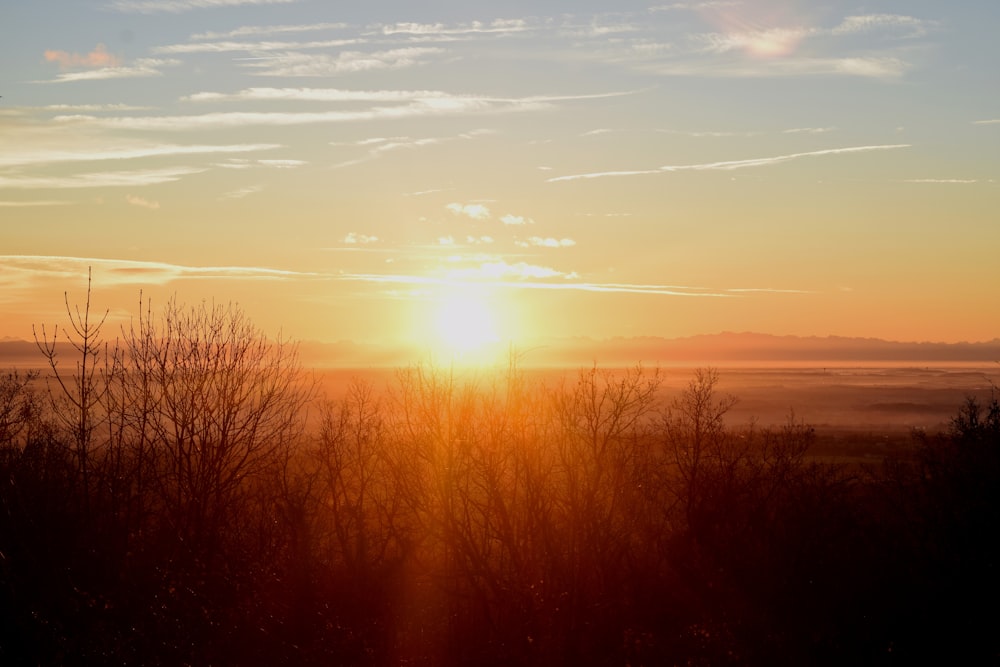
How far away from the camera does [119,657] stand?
16.7 metres

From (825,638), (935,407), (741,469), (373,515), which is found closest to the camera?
(825,638)

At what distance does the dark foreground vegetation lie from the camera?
2358 cm

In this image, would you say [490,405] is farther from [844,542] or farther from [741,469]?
[741,469]

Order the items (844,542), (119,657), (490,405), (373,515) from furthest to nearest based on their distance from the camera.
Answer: (373,515), (844,542), (490,405), (119,657)

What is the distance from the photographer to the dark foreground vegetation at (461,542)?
2358 centimetres

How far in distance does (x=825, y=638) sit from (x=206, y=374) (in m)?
19.4

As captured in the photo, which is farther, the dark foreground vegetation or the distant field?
the distant field

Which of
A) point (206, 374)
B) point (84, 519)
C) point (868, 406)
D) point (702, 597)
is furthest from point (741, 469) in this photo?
point (868, 406)

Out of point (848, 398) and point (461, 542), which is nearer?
point (461, 542)

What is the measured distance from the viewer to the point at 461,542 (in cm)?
2961

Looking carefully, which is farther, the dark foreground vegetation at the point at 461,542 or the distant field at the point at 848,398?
the distant field at the point at 848,398

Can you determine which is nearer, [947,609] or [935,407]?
[947,609]

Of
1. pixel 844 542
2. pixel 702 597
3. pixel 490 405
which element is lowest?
pixel 702 597

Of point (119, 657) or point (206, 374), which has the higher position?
point (206, 374)
